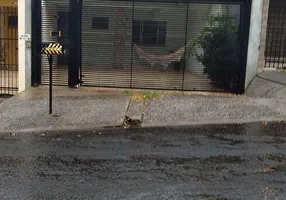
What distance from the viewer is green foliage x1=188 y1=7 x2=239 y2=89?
1174cm

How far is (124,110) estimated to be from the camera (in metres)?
9.21

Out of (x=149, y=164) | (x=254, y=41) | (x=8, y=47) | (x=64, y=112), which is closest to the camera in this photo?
(x=149, y=164)

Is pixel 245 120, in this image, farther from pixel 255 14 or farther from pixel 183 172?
pixel 255 14

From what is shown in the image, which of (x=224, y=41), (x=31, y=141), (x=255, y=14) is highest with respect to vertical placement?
(x=255, y=14)

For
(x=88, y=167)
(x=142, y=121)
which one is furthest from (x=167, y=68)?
(x=88, y=167)

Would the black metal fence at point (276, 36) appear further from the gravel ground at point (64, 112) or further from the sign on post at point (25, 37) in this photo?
the sign on post at point (25, 37)

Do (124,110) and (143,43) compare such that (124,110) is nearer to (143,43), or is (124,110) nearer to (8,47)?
(143,43)

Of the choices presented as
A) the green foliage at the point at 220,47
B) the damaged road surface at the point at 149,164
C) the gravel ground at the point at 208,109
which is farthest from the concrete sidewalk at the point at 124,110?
the green foliage at the point at 220,47

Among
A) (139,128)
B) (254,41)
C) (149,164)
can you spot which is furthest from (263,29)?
(149,164)

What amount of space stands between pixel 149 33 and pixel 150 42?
26cm

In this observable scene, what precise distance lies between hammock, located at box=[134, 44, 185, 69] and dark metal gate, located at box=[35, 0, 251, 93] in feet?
0.04

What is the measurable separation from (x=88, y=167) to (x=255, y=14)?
757 cm

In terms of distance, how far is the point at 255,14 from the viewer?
11.5 meters

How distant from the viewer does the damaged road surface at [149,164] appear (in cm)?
505
